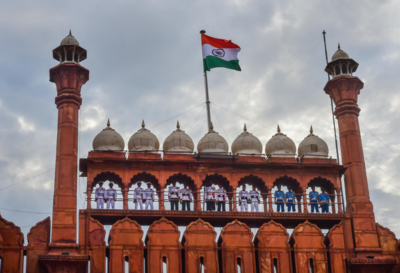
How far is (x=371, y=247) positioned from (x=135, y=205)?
31.4 feet

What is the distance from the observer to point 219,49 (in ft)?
111

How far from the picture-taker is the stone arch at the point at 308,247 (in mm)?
29031

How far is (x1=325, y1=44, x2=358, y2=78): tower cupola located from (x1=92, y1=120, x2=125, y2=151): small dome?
1008 cm

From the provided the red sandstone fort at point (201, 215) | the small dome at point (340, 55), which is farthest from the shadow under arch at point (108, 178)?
the small dome at point (340, 55)

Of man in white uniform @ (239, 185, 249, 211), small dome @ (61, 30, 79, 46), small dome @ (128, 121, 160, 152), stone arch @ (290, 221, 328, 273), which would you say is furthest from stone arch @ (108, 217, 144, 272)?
small dome @ (61, 30, 79, 46)

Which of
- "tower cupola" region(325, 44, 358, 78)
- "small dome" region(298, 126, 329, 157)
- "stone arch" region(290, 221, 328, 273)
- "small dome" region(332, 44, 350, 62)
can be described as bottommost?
"stone arch" region(290, 221, 328, 273)

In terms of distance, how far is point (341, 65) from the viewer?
109ft

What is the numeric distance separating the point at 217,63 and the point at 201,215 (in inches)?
302

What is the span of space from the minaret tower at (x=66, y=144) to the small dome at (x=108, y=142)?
0.95 metres

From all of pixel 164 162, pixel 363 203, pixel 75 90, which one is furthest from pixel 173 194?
pixel 363 203

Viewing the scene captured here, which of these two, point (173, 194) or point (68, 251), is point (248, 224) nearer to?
point (173, 194)

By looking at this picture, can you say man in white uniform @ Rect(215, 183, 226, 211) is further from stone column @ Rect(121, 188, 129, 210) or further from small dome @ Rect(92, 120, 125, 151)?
small dome @ Rect(92, 120, 125, 151)

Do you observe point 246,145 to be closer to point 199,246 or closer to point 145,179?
point 145,179

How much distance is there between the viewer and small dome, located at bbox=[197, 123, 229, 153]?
30.7m
